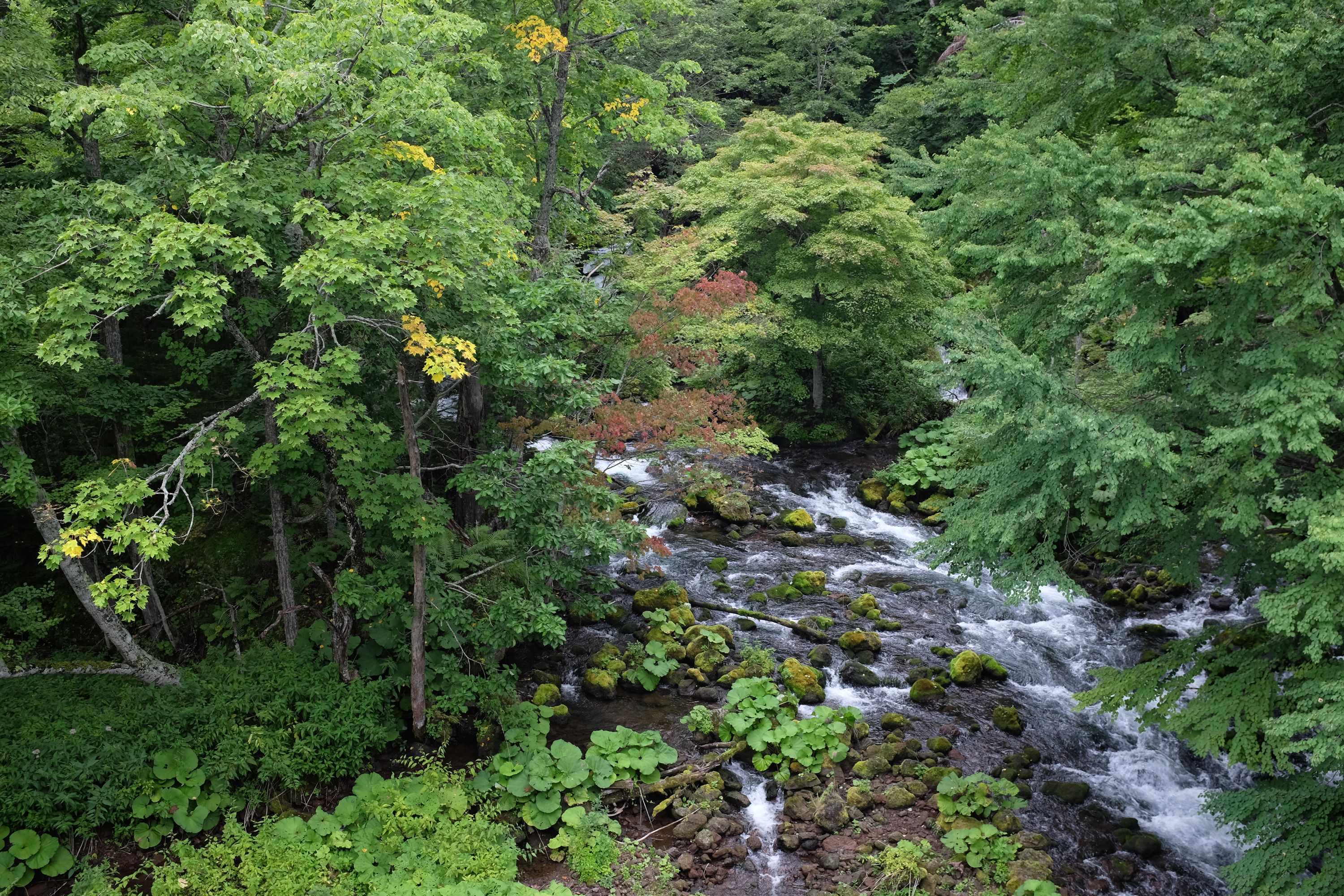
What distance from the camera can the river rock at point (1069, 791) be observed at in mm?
9102

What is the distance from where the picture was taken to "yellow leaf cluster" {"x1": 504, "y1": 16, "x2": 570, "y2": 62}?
1095 cm

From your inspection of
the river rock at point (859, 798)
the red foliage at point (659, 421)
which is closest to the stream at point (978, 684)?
the river rock at point (859, 798)

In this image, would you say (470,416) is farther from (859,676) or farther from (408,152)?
(859,676)

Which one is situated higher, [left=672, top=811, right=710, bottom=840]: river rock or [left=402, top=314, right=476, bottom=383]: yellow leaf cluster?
[left=402, top=314, right=476, bottom=383]: yellow leaf cluster

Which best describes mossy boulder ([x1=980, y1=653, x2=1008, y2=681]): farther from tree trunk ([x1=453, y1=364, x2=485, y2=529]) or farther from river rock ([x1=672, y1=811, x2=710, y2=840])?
tree trunk ([x1=453, y1=364, x2=485, y2=529])

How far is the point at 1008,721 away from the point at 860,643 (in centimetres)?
224

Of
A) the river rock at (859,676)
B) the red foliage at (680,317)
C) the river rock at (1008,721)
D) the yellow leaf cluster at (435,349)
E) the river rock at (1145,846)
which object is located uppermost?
the yellow leaf cluster at (435,349)

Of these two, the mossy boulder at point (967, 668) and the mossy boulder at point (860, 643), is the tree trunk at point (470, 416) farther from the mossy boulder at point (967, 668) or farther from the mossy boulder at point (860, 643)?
the mossy boulder at point (967, 668)

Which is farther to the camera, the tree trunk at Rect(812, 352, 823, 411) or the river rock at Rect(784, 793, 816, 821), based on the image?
the tree trunk at Rect(812, 352, 823, 411)

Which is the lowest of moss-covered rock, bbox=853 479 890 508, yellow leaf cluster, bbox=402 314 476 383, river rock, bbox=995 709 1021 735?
moss-covered rock, bbox=853 479 890 508

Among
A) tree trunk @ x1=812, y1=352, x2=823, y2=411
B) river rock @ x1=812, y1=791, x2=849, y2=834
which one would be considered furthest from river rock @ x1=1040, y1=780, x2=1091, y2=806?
tree trunk @ x1=812, y1=352, x2=823, y2=411

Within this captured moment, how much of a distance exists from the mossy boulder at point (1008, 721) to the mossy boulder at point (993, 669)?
37.5 inches

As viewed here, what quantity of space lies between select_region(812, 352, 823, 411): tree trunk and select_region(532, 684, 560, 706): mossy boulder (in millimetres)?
11899

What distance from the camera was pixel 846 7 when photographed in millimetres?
32625
